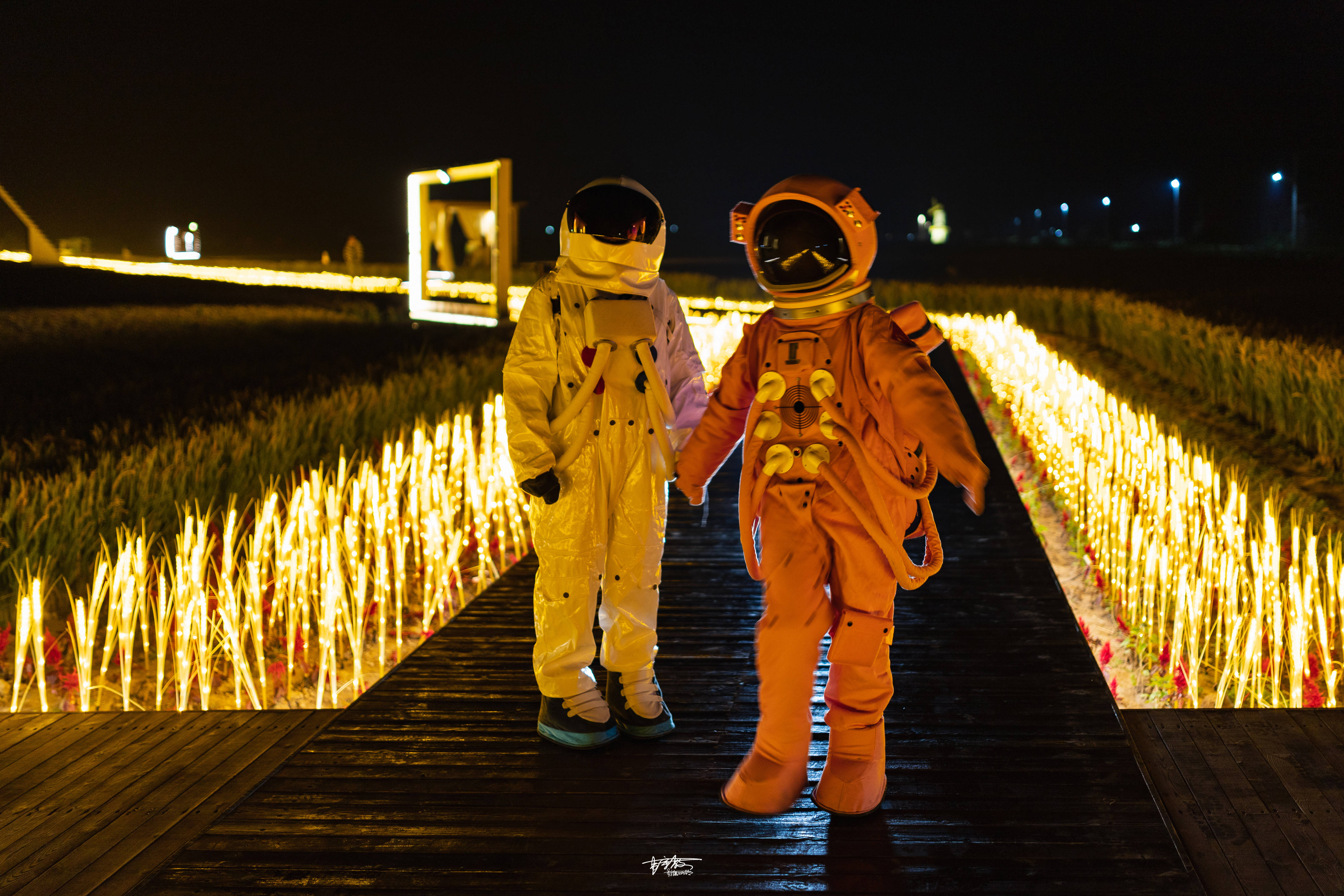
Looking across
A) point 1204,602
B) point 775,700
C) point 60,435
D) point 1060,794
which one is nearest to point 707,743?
point 775,700

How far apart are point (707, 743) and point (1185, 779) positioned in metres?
1.32

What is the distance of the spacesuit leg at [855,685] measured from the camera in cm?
254

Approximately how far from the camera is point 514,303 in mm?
18031

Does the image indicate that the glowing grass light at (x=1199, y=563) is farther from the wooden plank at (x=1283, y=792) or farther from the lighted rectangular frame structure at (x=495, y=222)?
the lighted rectangular frame structure at (x=495, y=222)

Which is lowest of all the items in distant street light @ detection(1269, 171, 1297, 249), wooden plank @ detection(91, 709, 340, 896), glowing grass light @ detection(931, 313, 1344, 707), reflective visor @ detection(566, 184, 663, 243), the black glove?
wooden plank @ detection(91, 709, 340, 896)

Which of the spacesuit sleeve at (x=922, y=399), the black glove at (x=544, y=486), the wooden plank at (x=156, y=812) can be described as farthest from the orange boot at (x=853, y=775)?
the wooden plank at (x=156, y=812)

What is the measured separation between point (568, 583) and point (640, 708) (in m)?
0.44

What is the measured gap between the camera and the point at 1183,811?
2.66m

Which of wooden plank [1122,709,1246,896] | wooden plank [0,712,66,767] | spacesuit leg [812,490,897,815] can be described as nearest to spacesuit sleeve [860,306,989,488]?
spacesuit leg [812,490,897,815]

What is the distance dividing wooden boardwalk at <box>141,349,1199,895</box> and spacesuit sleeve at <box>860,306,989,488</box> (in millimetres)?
890

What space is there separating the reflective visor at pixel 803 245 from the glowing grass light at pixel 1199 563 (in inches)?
78.9

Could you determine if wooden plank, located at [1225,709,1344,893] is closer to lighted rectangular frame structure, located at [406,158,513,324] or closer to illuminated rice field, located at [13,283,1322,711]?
illuminated rice field, located at [13,283,1322,711]

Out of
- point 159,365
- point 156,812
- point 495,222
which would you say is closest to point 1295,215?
point 495,222

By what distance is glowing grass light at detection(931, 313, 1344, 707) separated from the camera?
11.8ft
